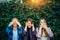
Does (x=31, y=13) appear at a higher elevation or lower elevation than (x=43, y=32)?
higher

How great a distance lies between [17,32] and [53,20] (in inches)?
66.2

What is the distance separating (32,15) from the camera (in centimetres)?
998

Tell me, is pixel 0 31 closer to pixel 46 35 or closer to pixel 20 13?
pixel 20 13

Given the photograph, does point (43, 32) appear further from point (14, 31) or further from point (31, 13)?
point (31, 13)

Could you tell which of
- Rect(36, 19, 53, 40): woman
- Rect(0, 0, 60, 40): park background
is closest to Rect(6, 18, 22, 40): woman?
Rect(36, 19, 53, 40): woman

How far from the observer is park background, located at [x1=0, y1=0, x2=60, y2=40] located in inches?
392

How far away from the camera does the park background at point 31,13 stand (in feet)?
32.7

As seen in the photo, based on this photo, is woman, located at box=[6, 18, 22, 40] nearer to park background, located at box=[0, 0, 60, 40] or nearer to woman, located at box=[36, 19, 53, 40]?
woman, located at box=[36, 19, 53, 40]

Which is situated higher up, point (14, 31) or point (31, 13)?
point (31, 13)

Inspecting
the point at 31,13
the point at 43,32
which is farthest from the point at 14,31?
the point at 31,13

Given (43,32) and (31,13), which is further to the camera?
(31,13)

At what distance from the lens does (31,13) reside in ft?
32.8

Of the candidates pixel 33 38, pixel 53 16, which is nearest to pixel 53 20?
pixel 53 16

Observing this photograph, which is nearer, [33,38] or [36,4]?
[33,38]
